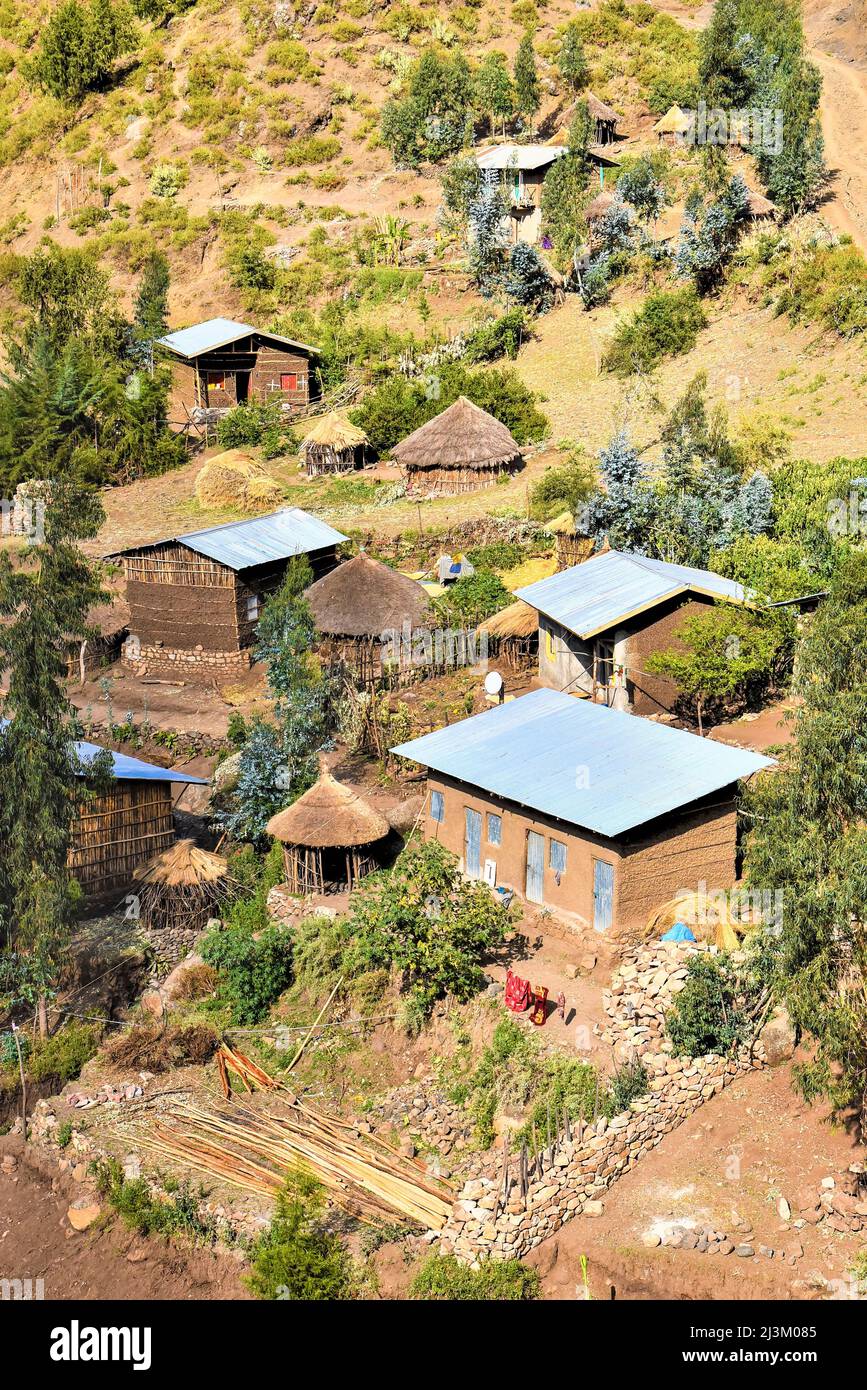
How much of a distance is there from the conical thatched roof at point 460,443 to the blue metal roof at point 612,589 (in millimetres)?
12390

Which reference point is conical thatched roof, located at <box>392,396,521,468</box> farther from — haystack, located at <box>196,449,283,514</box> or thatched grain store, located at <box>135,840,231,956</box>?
thatched grain store, located at <box>135,840,231,956</box>

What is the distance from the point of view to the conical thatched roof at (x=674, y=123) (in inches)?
2436

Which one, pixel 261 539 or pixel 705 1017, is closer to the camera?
pixel 705 1017

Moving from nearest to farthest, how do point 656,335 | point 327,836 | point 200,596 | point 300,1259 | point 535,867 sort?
1. point 300,1259
2. point 535,867
3. point 327,836
4. point 200,596
5. point 656,335

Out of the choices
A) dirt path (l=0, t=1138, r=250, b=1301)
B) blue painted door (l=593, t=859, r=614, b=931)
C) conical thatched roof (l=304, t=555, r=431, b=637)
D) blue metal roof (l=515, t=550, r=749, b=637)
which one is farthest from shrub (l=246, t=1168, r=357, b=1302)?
conical thatched roof (l=304, t=555, r=431, b=637)

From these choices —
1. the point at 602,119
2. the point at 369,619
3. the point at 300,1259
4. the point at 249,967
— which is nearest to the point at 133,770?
the point at 249,967

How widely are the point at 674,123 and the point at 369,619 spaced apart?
34547mm

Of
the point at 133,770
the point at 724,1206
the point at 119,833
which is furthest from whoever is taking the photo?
the point at 133,770

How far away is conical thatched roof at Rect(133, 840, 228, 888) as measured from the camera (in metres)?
27.4

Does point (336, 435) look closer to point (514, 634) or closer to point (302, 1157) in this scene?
point (514, 634)

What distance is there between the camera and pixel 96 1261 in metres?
21.2

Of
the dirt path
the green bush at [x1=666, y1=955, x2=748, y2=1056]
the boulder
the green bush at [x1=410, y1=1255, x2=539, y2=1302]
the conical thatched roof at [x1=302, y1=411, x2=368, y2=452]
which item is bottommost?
the dirt path

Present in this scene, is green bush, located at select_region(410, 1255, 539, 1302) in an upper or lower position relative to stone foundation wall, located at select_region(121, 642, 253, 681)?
upper

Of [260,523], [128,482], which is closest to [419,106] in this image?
[128,482]
